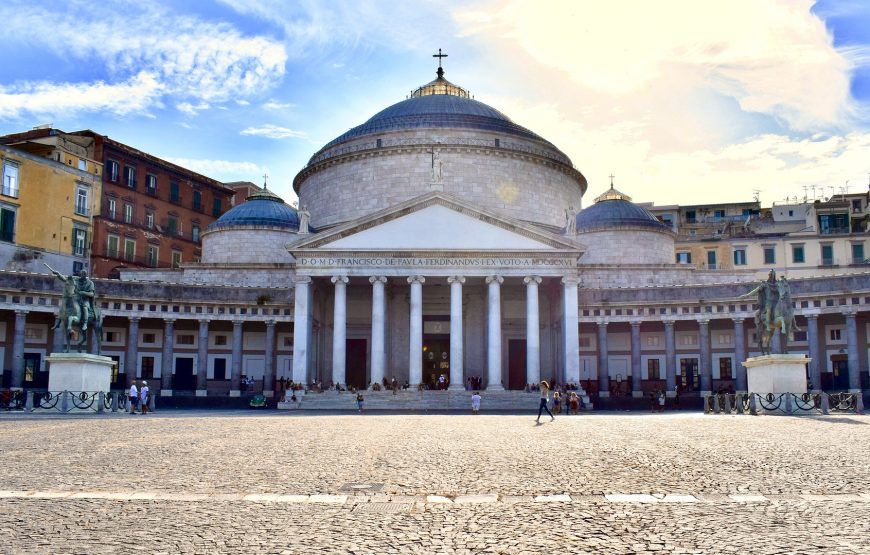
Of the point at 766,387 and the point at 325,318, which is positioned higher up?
the point at 325,318

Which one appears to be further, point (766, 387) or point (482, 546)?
A: point (766, 387)

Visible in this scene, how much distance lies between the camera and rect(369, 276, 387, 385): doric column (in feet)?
168

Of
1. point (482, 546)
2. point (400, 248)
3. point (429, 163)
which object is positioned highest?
point (429, 163)

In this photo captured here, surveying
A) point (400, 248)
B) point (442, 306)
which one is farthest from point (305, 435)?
point (442, 306)

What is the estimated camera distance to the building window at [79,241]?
66688 millimetres

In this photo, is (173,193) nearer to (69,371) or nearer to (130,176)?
(130,176)

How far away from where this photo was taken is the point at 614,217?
67.1 meters

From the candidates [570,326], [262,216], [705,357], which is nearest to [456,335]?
[570,326]

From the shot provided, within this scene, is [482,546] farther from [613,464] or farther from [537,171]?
[537,171]

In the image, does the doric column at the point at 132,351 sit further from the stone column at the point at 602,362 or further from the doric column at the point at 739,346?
the doric column at the point at 739,346

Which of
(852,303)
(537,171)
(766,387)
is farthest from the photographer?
(537,171)

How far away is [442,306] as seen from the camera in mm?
58312

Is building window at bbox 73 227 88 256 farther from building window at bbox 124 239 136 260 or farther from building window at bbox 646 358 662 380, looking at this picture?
building window at bbox 646 358 662 380

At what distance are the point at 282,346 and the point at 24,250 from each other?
19.6 m
